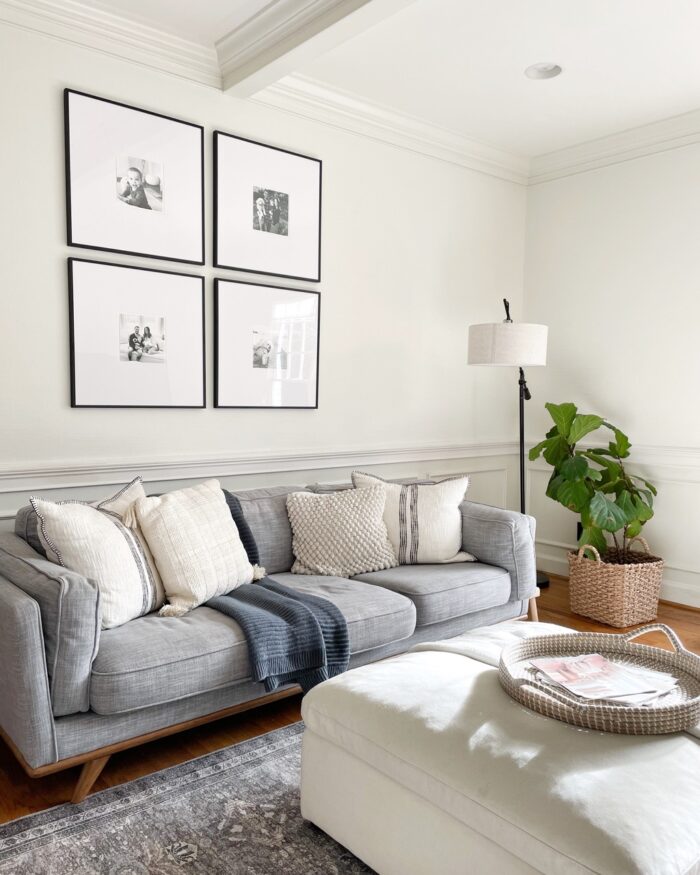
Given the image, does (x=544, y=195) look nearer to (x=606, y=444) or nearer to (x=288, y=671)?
(x=606, y=444)

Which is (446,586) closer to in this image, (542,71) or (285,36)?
(285,36)

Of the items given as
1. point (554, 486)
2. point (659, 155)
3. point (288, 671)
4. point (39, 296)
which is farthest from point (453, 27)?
point (288, 671)

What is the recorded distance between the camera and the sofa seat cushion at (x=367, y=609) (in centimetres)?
255

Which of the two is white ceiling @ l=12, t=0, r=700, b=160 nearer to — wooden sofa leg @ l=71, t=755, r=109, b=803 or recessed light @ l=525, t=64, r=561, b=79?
recessed light @ l=525, t=64, r=561, b=79

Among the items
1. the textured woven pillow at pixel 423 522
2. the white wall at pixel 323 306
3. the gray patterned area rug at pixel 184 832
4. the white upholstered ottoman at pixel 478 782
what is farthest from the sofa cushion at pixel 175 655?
the white wall at pixel 323 306

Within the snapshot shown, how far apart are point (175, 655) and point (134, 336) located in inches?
57.1

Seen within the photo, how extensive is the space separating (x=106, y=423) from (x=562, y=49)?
8.33 ft

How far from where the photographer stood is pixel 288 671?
232 centimetres

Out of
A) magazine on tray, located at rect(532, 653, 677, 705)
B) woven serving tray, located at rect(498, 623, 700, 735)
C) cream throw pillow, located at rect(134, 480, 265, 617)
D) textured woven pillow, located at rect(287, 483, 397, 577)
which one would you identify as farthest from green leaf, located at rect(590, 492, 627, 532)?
cream throw pillow, located at rect(134, 480, 265, 617)

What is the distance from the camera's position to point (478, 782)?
146cm

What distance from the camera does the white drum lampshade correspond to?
3.78m

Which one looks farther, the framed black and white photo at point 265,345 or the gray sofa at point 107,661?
the framed black and white photo at point 265,345

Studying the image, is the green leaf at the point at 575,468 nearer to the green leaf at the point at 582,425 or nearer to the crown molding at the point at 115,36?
the green leaf at the point at 582,425

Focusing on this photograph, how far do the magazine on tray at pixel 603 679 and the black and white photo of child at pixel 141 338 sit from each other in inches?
78.6
